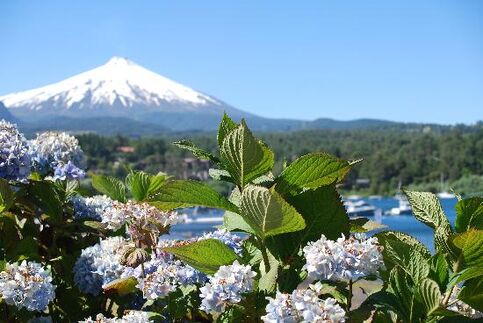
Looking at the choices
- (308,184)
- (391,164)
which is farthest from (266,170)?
(391,164)

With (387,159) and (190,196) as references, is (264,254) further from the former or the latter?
(387,159)

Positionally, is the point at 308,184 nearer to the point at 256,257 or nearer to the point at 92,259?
the point at 256,257

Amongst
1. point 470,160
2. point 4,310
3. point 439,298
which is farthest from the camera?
point 470,160

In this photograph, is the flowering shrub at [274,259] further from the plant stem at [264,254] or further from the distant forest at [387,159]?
the distant forest at [387,159]

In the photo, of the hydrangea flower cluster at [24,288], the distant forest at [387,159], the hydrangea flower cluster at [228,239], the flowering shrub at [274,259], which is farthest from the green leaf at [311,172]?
the distant forest at [387,159]

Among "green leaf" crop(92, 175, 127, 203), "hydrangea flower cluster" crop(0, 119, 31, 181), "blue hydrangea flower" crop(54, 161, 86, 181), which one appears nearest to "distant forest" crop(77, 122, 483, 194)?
"blue hydrangea flower" crop(54, 161, 86, 181)

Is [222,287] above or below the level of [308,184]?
below
